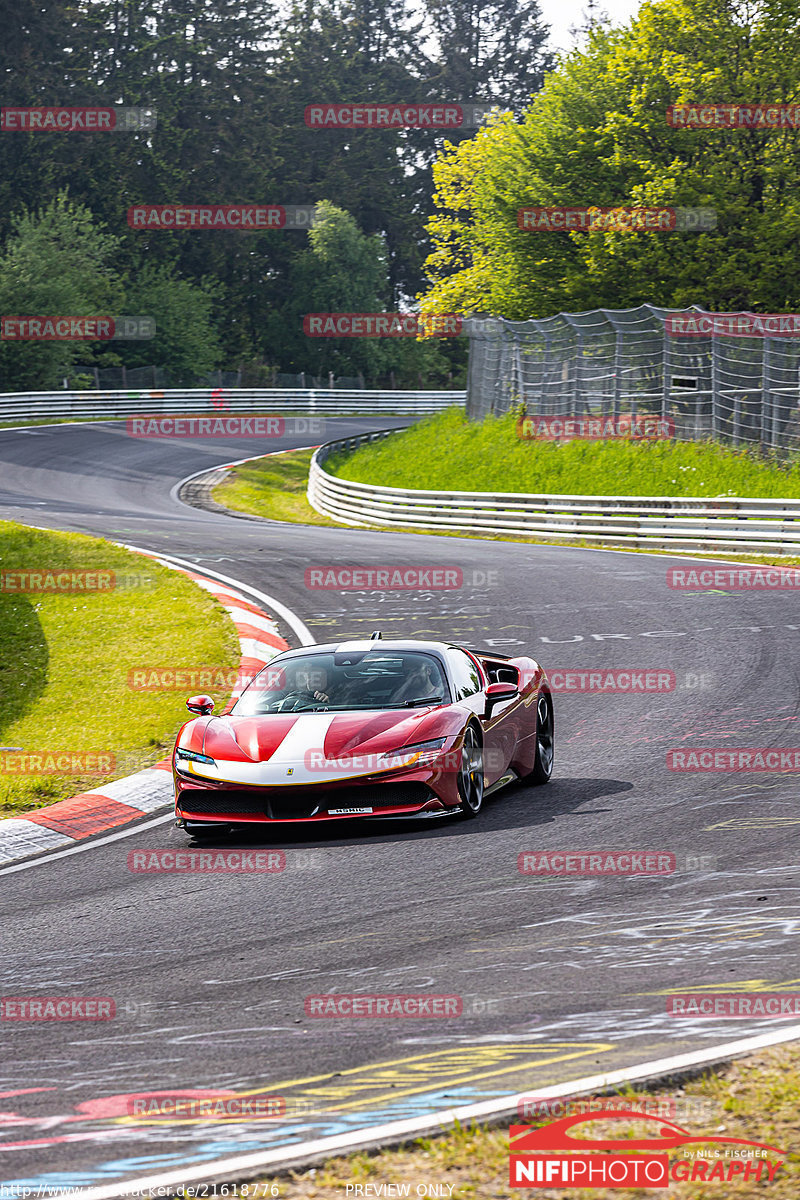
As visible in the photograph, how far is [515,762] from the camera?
32.2ft

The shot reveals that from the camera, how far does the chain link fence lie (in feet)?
94.8

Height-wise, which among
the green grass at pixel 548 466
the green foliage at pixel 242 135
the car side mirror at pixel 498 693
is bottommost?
the car side mirror at pixel 498 693

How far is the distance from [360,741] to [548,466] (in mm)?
28085

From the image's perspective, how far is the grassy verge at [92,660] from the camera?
→ 37.4ft

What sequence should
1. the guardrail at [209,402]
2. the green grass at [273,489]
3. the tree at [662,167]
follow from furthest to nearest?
the guardrail at [209,402] < the green grass at [273,489] < the tree at [662,167]

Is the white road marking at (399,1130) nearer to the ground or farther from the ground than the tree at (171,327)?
nearer to the ground

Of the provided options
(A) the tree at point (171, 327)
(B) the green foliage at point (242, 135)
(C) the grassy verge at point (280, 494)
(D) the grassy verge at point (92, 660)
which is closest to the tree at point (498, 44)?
(B) the green foliage at point (242, 135)

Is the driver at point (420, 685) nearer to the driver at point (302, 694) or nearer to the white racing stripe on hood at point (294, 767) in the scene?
the driver at point (302, 694)

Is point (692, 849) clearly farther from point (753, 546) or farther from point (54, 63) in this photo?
point (54, 63)

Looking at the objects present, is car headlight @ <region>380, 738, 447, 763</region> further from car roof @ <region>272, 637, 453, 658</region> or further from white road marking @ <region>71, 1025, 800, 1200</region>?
white road marking @ <region>71, 1025, 800, 1200</region>

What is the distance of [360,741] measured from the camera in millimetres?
8742

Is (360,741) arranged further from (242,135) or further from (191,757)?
(242,135)

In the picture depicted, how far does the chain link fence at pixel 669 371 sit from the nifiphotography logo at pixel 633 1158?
2557cm

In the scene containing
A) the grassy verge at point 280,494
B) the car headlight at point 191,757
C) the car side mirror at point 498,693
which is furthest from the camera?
the grassy verge at point 280,494
